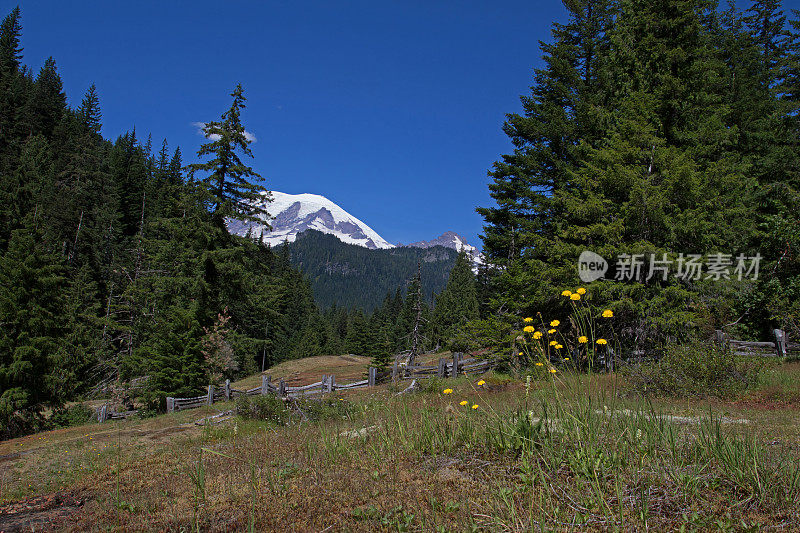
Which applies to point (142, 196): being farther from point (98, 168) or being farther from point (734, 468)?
point (734, 468)

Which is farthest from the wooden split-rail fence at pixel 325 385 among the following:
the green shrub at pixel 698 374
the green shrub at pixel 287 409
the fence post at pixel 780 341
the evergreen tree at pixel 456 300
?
the evergreen tree at pixel 456 300

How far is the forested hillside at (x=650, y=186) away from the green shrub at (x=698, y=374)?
2091mm

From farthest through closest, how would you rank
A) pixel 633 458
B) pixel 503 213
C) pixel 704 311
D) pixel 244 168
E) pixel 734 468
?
pixel 244 168 < pixel 503 213 < pixel 704 311 < pixel 633 458 < pixel 734 468

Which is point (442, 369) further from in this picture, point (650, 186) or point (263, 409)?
point (650, 186)

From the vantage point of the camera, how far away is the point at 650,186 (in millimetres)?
14570

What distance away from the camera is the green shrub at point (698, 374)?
11.7 metres

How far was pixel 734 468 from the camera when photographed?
10.7 feet

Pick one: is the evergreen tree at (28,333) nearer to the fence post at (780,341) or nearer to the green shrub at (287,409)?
the green shrub at (287,409)

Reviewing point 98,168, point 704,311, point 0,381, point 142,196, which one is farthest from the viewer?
point 142,196

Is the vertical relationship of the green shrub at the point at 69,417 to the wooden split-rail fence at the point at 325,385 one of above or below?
below

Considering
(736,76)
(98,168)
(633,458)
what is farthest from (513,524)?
(98,168)

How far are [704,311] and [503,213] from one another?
10.2 meters

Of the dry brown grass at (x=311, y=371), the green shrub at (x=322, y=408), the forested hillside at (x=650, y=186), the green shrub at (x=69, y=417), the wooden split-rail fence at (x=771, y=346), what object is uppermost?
the forested hillside at (x=650, y=186)

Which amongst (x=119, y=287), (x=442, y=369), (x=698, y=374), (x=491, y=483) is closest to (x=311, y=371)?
(x=119, y=287)
